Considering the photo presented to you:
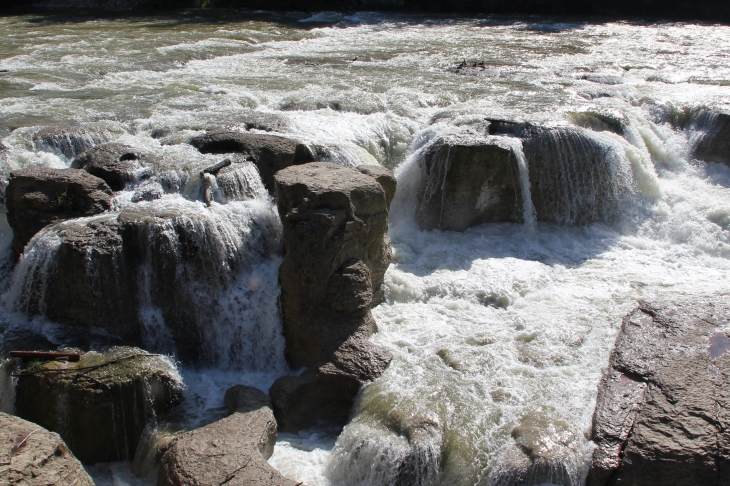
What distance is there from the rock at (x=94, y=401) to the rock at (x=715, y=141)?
8.42 metres

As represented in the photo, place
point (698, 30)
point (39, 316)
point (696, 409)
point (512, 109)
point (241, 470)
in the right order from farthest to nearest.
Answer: point (698, 30), point (512, 109), point (39, 316), point (696, 409), point (241, 470)

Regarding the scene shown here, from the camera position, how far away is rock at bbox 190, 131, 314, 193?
7594mm

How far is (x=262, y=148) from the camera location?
25.1 ft

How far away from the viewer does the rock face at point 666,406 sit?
4.60 meters

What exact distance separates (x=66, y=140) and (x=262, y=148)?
2368 millimetres

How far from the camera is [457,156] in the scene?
8.30 metres

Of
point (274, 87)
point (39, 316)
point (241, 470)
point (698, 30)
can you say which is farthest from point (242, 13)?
point (241, 470)

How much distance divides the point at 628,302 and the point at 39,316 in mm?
5515

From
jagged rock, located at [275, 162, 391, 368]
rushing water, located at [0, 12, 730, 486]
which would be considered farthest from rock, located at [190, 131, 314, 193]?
jagged rock, located at [275, 162, 391, 368]

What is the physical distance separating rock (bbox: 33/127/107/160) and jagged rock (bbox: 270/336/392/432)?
161 inches

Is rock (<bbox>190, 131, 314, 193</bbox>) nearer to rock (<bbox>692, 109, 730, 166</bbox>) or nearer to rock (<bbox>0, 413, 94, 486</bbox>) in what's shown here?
rock (<bbox>0, 413, 94, 486</bbox>)

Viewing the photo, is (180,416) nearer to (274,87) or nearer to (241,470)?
(241,470)

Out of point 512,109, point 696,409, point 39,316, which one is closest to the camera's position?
point 696,409

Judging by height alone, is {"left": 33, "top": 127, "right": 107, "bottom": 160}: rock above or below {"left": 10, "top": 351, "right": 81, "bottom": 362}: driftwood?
above
